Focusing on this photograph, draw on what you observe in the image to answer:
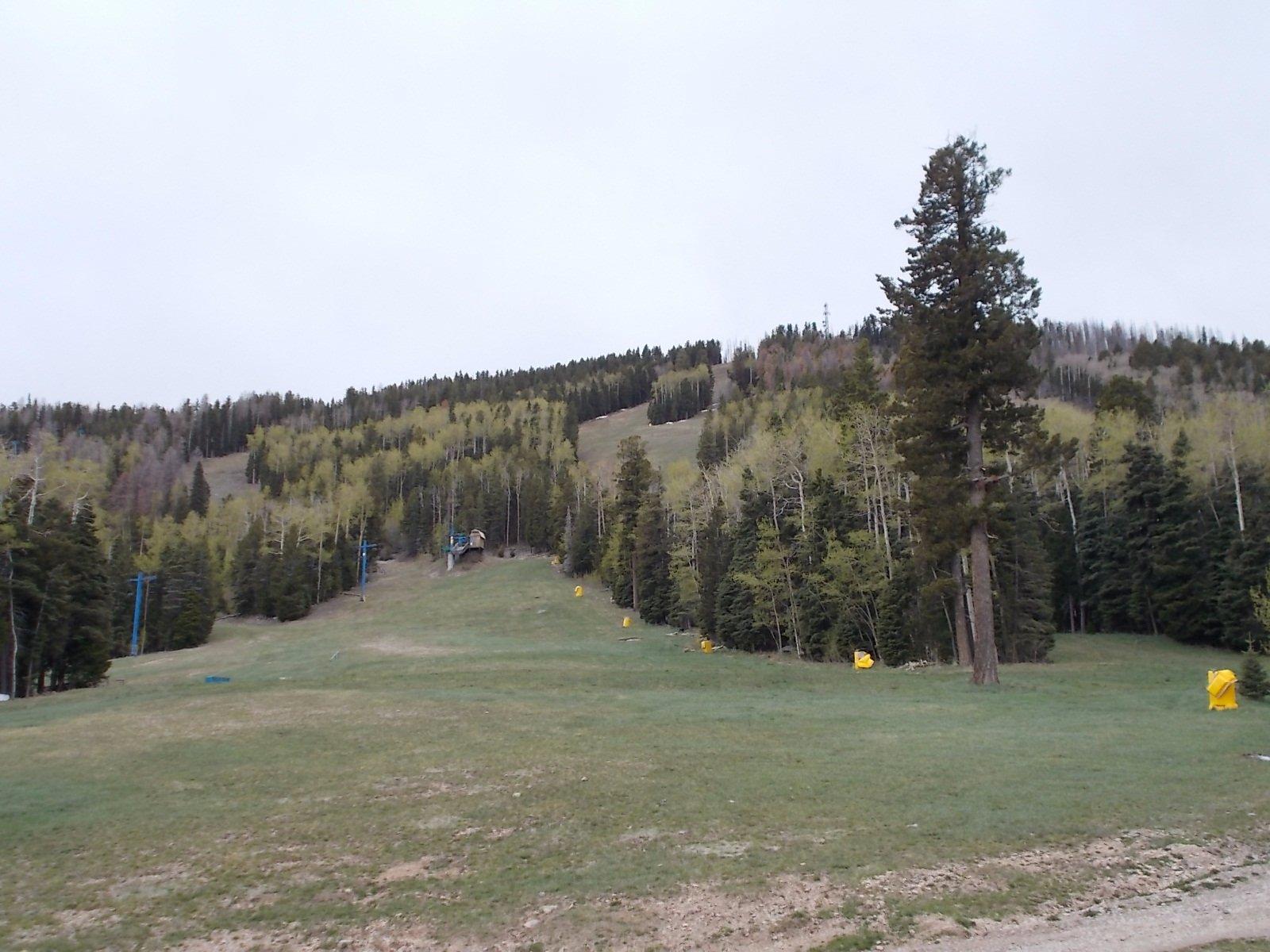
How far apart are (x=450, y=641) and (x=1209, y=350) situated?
153398mm

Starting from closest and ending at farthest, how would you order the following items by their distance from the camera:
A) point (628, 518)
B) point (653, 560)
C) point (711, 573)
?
point (711, 573)
point (653, 560)
point (628, 518)

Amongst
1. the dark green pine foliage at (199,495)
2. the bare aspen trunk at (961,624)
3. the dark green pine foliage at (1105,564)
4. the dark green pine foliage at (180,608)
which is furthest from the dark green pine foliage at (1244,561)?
the dark green pine foliage at (199,495)

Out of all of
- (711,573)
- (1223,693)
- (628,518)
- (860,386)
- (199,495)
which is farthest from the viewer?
(199,495)

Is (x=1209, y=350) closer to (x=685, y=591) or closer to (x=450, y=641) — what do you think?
(x=685, y=591)

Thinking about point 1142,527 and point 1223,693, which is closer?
point 1223,693

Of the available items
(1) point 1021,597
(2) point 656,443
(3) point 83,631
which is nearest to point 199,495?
(2) point 656,443

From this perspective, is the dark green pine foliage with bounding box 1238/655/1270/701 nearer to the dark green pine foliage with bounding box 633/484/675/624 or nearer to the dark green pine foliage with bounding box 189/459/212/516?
the dark green pine foliage with bounding box 633/484/675/624

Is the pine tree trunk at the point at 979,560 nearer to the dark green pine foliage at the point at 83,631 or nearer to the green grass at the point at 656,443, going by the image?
the dark green pine foliage at the point at 83,631

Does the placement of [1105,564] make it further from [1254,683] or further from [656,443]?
[656,443]

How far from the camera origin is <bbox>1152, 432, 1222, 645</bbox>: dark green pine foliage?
52.2 meters

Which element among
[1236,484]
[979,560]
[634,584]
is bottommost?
[634,584]

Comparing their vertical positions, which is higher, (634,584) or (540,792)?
(634,584)

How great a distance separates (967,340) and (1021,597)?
2000 cm

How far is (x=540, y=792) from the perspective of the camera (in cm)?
1452
